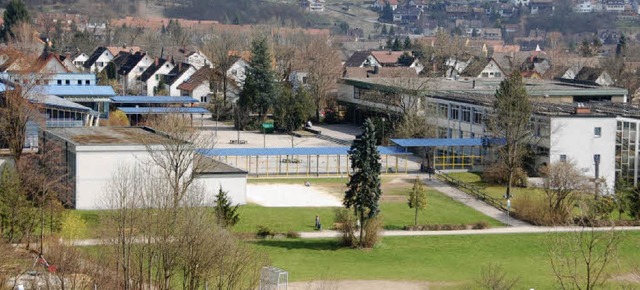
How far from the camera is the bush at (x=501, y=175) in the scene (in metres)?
41.8

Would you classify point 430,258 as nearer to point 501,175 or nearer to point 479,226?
point 479,226

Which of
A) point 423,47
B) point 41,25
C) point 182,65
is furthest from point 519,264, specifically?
point 41,25

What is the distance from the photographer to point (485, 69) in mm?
78750

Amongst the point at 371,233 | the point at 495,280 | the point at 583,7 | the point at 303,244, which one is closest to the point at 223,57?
the point at 303,244

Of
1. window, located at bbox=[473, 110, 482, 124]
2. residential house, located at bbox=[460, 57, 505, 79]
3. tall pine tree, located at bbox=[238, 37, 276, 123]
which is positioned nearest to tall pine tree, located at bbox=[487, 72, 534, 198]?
window, located at bbox=[473, 110, 482, 124]

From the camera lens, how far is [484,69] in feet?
258

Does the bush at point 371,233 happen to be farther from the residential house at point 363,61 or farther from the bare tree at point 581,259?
the residential house at point 363,61

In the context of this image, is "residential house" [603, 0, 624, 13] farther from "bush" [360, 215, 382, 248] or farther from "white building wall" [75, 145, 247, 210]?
"bush" [360, 215, 382, 248]

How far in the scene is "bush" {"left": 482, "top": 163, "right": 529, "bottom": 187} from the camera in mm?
41781

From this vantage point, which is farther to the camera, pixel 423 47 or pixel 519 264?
pixel 423 47

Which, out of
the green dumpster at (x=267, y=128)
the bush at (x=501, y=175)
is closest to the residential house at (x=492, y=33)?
the green dumpster at (x=267, y=128)

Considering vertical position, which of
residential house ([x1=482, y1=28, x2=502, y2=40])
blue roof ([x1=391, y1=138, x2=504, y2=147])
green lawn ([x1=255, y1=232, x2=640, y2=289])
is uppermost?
residential house ([x1=482, y1=28, x2=502, y2=40])

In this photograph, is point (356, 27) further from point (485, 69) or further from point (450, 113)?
point (450, 113)

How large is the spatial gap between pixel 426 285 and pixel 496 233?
7115mm
